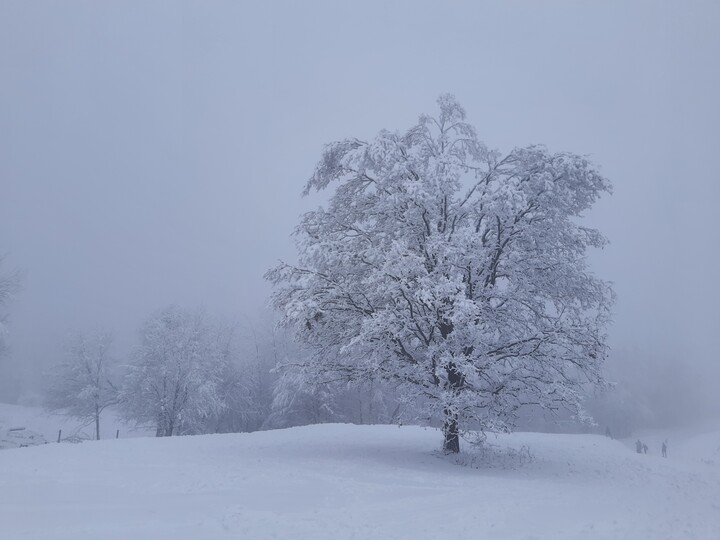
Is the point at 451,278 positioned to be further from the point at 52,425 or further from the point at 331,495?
the point at 52,425

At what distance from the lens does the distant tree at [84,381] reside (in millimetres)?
44625

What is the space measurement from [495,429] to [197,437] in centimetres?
1186

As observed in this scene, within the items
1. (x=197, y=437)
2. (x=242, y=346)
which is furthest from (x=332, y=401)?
(x=197, y=437)

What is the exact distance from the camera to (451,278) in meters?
14.3

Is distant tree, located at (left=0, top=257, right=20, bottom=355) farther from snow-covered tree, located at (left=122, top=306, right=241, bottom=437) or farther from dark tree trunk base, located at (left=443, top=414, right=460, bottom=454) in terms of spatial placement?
dark tree trunk base, located at (left=443, top=414, right=460, bottom=454)

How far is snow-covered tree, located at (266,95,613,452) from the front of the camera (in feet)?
47.9

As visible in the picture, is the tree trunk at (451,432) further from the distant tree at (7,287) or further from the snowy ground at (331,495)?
the distant tree at (7,287)

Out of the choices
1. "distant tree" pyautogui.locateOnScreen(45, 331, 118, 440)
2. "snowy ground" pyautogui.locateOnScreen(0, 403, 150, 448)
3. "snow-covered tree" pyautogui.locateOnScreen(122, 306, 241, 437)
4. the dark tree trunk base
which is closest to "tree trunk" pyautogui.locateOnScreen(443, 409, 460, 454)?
the dark tree trunk base

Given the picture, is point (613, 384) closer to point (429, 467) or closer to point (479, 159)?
point (429, 467)

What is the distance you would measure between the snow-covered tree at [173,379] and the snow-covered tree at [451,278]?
25.7 m

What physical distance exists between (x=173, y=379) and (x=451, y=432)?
29.3 metres

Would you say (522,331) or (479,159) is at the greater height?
(479,159)

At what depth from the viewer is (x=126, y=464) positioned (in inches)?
512

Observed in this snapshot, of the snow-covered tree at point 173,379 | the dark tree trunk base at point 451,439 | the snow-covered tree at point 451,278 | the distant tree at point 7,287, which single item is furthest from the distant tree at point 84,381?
the dark tree trunk base at point 451,439
